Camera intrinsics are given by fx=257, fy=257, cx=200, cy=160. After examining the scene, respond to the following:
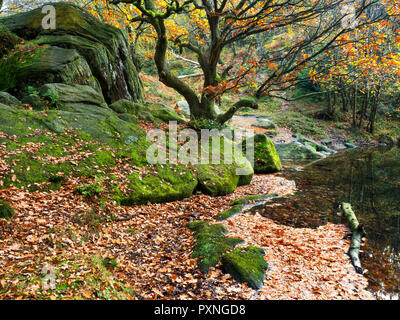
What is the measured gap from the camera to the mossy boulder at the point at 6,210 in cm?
446

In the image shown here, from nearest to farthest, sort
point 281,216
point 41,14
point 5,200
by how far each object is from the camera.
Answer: point 5,200 < point 281,216 < point 41,14

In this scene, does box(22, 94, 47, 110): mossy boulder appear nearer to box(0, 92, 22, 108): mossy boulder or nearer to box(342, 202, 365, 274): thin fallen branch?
box(0, 92, 22, 108): mossy boulder

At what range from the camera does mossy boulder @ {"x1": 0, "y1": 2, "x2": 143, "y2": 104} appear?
959 cm

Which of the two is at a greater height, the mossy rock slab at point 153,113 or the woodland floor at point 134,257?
the mossy rock slab at point 153,113

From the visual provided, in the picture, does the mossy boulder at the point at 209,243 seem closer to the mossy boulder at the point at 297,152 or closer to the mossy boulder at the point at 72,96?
the mossy boulder at the point at 72,96

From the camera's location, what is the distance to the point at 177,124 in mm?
12133

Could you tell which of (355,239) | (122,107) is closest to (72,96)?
(122,107)

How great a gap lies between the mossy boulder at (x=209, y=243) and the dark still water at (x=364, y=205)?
242 cm

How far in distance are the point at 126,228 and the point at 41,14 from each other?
11.1 m

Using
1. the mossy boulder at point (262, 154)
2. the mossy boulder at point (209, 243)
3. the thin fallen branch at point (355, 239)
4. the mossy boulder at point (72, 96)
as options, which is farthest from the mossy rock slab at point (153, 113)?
the thin fallen branch at point (355, 239)

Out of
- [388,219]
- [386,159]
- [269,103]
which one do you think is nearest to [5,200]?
[388,219]

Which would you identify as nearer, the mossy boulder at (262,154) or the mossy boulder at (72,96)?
the mossy boulder at (72,96)
